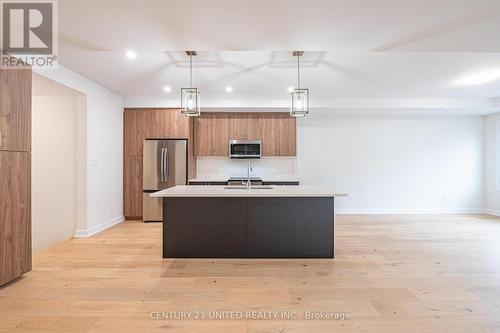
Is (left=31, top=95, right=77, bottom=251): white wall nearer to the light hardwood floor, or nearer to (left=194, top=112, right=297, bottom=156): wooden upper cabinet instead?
the light hardwood floor

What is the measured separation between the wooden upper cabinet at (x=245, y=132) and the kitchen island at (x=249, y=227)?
95.6 inches

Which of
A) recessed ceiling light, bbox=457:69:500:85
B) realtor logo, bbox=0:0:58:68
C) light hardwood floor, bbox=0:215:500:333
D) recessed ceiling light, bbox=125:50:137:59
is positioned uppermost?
→ recessed ceiling light, bbox=457:69:500:85

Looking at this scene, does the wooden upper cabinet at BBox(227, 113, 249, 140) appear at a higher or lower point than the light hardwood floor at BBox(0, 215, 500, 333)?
higher

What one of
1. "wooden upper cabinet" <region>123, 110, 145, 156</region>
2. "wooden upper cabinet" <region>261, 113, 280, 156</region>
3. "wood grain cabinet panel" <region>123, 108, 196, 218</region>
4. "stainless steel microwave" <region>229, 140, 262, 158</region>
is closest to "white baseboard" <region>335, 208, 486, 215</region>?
"wooden upper cabinet" <region>261, 113, 280, 156</region>

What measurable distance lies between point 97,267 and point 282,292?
83.0 inches

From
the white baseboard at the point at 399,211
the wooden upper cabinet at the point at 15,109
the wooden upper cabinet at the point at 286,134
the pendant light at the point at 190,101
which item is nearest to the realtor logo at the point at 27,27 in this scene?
the wooden upper cabinet at the point at 15,109

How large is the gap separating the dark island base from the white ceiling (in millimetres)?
1756

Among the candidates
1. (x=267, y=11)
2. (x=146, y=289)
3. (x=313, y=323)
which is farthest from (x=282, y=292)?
(x=267, y=11)

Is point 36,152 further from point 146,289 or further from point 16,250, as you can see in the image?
point 146,289

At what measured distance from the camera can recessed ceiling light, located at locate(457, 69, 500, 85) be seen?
402cm

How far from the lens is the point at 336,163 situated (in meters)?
6.25

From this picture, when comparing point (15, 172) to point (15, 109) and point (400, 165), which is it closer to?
point (15, 109)

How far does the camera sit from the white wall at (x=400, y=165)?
6238mm

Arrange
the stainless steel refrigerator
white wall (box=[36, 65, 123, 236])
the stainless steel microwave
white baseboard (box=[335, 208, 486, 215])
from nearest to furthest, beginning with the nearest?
white wall (box=[36, 65, 123, 236])
the stainless steel refrigerator
the stainless steel microwave
white baseboard (box=[335, 208, 486, 215])
